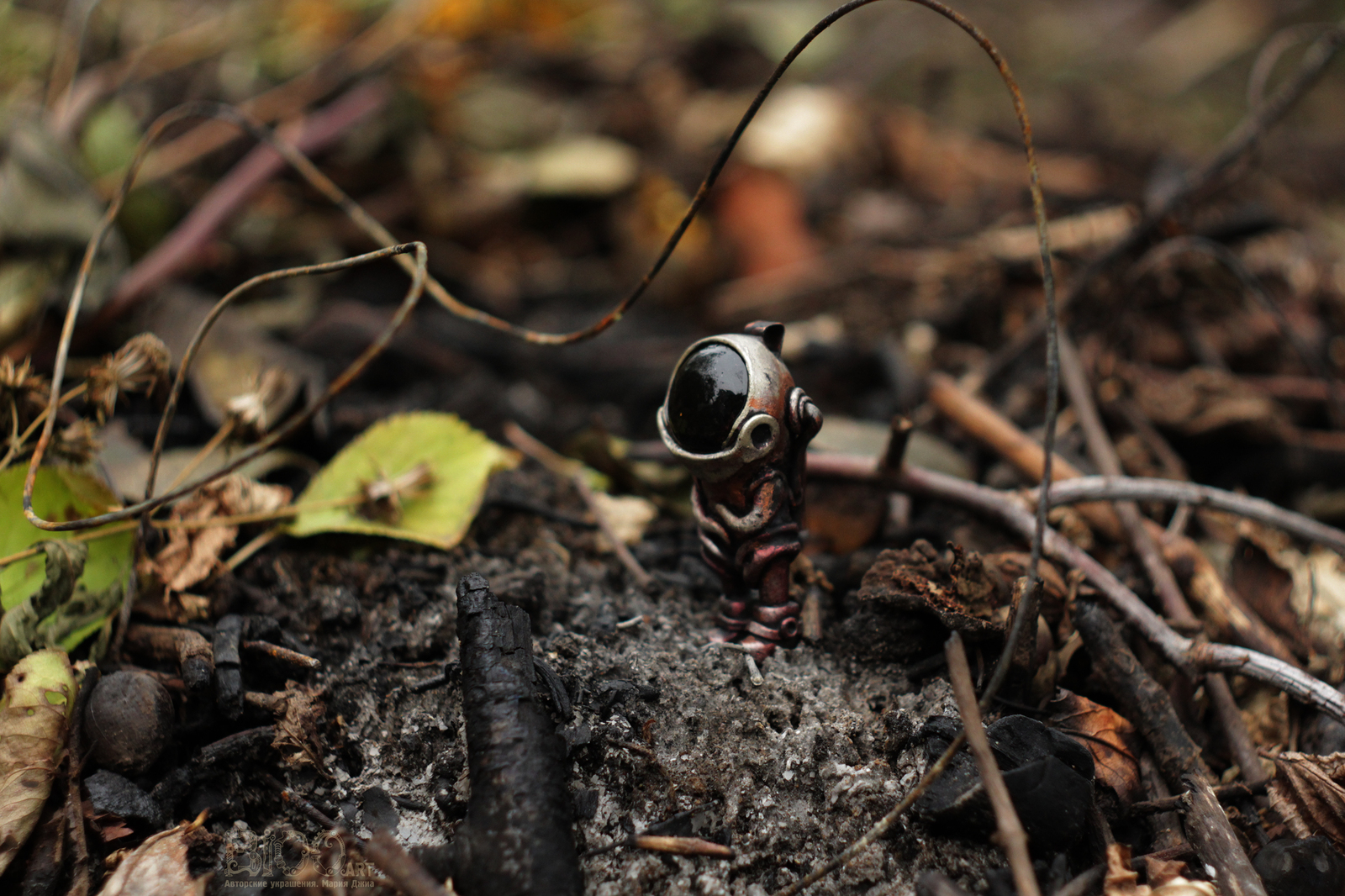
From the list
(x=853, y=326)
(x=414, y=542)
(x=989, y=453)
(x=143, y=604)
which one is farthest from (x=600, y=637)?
(x=853, y=326)

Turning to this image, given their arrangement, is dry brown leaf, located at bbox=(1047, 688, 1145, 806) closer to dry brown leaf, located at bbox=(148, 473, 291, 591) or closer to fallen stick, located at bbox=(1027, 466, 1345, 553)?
fallen stick, located at bbox=(1027, 466, 1345, 553)

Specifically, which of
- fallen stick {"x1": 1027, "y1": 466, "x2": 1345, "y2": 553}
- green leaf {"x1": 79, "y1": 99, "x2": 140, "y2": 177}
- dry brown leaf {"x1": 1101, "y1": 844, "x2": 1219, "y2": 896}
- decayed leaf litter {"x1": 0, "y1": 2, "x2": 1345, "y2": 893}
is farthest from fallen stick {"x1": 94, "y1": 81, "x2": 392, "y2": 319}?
dry brown leaf {"x1": 1101, "y1": 844, "x2": 1219, "y2": 896}

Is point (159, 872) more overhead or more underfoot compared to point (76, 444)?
more underfoot

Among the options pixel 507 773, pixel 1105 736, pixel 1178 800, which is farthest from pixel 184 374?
pixel 1178 800

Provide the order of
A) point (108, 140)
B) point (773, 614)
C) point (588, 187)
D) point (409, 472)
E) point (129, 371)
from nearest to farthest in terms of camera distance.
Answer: point (773, 614) < point (129, 371) < point (409, 472) < point (108, 140) < point (588, 187)

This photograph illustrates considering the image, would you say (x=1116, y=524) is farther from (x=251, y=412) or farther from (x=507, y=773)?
(x=251, y=412)

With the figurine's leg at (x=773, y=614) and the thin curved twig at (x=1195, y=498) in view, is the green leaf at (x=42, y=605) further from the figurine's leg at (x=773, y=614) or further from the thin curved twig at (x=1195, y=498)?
the thin curved twig at (x=1195, y=498)
